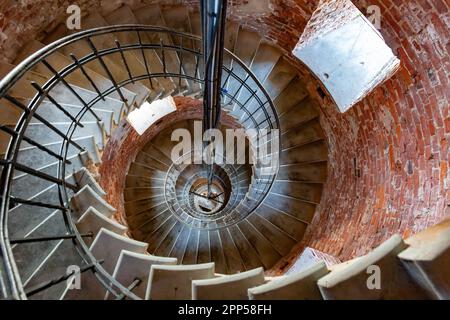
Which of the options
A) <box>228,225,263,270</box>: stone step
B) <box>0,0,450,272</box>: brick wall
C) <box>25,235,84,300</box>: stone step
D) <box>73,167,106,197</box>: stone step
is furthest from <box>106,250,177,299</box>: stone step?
<box>228,225,263,270</box>: stone step

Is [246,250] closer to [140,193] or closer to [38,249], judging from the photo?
[140,193]

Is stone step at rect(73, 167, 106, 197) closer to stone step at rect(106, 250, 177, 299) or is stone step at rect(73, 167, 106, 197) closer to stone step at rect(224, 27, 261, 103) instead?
stone step at rect(106, 250, 177, 299)

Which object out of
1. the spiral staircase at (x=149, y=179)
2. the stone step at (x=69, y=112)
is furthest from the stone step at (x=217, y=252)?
the stone step at (x=69, y=112)

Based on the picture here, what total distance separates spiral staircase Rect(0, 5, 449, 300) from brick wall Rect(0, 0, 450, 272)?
1.24 ft

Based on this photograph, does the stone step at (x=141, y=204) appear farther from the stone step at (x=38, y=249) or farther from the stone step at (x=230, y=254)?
the stone step at (x=38, y=249)

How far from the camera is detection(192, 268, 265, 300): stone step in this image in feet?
7.77

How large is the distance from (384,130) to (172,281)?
11.2 feet

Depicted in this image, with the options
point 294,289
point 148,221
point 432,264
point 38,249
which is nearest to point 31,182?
point 38,249

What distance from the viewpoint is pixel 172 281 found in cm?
258

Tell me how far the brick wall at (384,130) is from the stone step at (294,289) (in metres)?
1.47

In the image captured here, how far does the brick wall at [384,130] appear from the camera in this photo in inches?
124

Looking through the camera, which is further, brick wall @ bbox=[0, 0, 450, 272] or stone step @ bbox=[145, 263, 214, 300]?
brick wall @ bbox=[0, 0, 450, 272]
